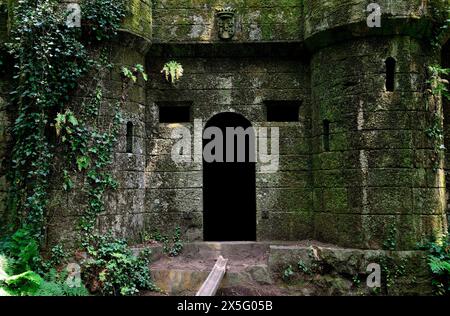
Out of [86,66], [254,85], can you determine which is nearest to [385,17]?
[254,85]

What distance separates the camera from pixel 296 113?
9.73m

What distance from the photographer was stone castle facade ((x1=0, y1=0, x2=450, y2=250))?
770 centimetres

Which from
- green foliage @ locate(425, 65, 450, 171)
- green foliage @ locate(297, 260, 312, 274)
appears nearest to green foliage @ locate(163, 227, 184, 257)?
green foliage @ locate(297, 260, 312, 274)

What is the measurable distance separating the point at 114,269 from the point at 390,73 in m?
6.17

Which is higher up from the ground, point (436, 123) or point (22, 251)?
point (436, 123)

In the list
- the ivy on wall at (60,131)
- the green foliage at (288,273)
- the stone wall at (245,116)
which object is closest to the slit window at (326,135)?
the stone wall at (245,116)

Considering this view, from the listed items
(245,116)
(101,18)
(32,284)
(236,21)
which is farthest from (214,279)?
(236,21)

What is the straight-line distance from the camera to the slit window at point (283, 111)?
9.30m

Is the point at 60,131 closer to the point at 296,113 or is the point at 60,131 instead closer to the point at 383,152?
the point at 296,113

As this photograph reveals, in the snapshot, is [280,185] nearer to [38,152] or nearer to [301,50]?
[301,50]

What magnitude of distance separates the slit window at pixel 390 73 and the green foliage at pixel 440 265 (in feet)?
9.64

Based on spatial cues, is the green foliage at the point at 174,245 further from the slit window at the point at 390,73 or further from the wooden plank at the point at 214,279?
the slit window at the point at 390,73

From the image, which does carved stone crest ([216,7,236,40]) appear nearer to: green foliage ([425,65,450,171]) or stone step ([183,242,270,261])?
green foliage ([425,65,450,171])

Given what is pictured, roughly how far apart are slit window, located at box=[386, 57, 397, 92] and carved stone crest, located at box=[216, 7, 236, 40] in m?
3.16
